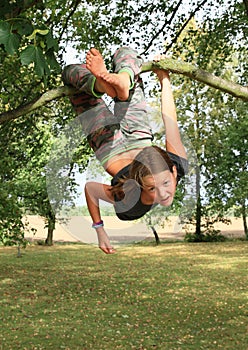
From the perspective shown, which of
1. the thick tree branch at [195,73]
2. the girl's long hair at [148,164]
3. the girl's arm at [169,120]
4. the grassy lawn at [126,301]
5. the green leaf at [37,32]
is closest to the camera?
the girl's long hair at [148,164]

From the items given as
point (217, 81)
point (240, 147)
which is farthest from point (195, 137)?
point (217, 81)

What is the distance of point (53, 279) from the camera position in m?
14.2

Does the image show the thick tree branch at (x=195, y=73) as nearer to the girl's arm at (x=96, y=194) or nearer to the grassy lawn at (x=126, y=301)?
the girl's arm at (x=96, y=194)

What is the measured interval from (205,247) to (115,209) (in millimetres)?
18456

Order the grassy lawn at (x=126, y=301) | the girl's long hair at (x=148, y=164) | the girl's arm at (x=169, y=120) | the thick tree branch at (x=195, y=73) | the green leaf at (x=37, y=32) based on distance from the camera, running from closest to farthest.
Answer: the girl's long hair at (x=148, y=164), the girl's arm at (x=169, y=120), the thick tree branch at (x=195, y=73), the green leaf at (x=37, y=32), the grassy lawn at (x=126, y=301)

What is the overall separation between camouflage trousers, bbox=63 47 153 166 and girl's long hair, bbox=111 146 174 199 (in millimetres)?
74

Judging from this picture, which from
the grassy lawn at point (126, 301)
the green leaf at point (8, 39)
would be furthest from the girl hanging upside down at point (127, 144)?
the grassy lawn at point (126, 301)

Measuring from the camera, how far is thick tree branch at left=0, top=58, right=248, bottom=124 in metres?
2.19

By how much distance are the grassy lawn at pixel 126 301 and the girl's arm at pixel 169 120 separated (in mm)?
2064

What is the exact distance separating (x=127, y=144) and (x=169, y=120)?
0.69ft

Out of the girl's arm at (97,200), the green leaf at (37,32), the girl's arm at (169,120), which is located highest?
the green leaf at (37,32)

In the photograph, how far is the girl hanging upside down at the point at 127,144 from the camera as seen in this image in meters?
1.89

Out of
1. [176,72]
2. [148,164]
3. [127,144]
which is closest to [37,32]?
[176,72]

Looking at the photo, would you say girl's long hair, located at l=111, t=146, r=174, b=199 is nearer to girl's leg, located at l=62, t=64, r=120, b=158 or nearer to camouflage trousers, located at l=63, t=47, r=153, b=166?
camouflage trousers, located at l=63, t=47, r=153, b=166
